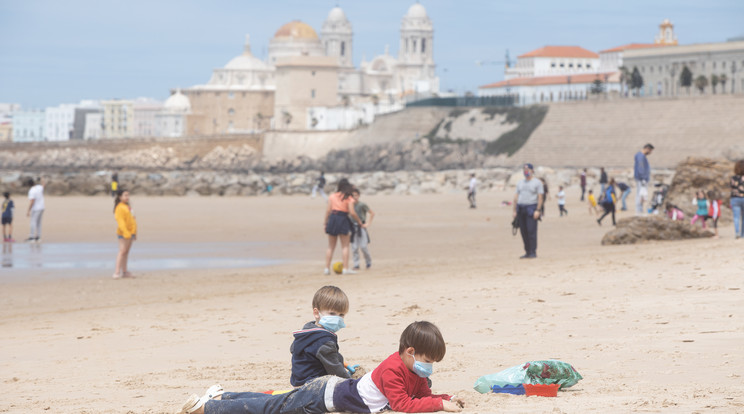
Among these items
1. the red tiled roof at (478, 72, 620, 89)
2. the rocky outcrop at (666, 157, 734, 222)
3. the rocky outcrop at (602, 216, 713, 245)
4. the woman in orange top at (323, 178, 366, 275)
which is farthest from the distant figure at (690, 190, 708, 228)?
the red tiled roof at (478, 72, 620, 89)

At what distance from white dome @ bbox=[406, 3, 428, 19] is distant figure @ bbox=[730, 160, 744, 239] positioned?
123620 millimetres

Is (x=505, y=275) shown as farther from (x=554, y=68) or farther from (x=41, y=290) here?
(x=554, y=68)

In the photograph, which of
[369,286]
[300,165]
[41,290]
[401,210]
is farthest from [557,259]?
[300,165]

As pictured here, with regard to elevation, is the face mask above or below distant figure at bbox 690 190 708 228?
below

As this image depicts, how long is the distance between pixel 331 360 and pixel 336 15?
435 ft

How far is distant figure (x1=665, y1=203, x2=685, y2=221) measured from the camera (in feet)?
57.9

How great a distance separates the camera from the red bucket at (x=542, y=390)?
18.3ft

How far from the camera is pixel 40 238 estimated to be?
786 inches

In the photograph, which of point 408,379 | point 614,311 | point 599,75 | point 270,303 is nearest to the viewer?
point 408,379

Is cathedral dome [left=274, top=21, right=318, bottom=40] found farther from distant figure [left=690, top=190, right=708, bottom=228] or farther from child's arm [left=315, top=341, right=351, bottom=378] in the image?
child's arm [left=315, top=341, right=351, bottom=378]

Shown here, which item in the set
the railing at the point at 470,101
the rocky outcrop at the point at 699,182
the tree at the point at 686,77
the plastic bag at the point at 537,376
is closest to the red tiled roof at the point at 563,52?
the railing at the point at 470,101

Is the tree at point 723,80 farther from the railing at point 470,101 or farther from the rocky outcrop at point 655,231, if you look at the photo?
the rocky outcrop at point 655,231

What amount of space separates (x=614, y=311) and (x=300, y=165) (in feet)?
285

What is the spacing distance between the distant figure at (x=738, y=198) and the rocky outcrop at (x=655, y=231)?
3.03ft
